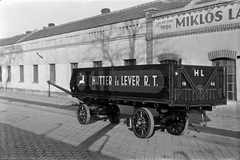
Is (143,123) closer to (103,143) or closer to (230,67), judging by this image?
(103,143)

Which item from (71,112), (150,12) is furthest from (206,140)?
(150,12)

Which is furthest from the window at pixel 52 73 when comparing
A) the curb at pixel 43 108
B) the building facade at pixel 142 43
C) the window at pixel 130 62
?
the window at pixel 130 62

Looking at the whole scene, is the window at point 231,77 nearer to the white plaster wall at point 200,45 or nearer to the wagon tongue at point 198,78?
the white plaster wall at point 200,45

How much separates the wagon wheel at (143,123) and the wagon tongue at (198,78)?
137 centimetres

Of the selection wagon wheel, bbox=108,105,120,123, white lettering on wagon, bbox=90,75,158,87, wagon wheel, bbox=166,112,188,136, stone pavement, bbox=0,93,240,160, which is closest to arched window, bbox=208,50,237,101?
stone pavement, bbox=0,93,240,160

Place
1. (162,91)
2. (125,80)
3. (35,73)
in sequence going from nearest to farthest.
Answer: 1. (162,91)
2. (125,80)
3. (35,73)

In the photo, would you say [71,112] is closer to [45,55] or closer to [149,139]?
[149,139]

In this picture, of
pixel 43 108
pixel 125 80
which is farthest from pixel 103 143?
pixel 43 108

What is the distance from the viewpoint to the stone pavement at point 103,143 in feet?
19.7

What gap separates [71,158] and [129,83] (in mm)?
2913

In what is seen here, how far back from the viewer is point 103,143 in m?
7.05

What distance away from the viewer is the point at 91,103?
32.1 ft

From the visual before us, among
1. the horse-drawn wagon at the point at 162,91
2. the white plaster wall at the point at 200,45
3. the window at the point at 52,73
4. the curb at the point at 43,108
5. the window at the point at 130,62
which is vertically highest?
the white plaster wall at the point at 200,45

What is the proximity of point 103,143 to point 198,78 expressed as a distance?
3.14 metres
